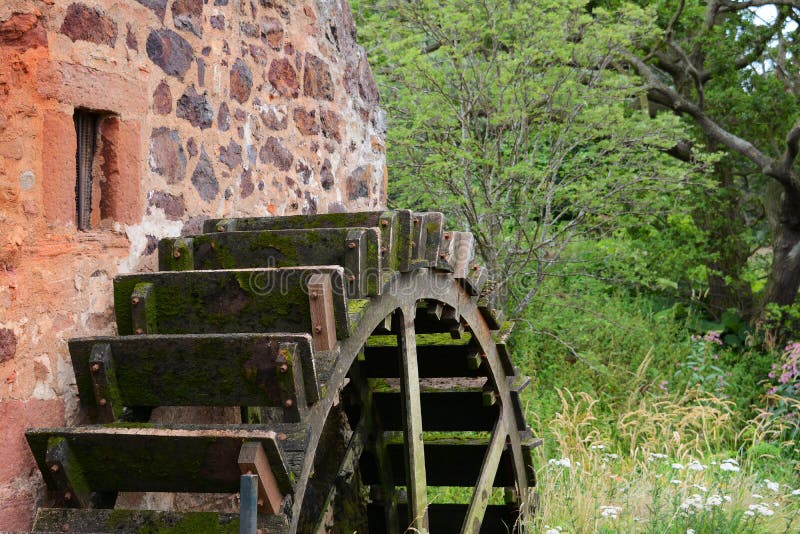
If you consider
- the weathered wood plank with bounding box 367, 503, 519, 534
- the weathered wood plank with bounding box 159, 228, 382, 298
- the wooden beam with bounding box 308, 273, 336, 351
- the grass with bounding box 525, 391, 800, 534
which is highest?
the weathered wood plank with bounding box 159, 228, 382, 298

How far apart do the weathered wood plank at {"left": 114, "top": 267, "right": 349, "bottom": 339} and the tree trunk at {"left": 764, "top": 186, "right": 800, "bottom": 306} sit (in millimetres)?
8748

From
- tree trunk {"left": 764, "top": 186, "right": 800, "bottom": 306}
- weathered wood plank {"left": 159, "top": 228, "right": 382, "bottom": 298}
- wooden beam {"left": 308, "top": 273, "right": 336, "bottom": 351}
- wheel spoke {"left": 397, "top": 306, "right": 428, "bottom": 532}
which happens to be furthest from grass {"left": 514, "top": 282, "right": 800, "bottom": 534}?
wooden beam {"left": 308, "top": 273, "right": 336, "bottom": 351}

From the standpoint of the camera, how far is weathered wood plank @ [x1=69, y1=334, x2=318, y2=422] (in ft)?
7.54

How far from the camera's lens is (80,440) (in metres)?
2.23

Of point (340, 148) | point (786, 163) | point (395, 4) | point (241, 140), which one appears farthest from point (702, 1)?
point (241, 140)

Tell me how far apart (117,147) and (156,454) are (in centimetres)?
104

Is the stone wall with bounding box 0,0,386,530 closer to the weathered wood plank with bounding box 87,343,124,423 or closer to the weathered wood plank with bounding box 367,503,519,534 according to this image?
the weathered wood plank with bounding box 87,343,124,423

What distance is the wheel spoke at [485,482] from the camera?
13.5 ft

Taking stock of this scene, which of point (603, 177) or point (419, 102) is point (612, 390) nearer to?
point (603, 177)

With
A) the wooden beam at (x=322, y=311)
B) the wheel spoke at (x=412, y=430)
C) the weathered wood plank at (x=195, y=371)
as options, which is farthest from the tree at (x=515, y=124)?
the weathered wood plank at (x=195, y=371)

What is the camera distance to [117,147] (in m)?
2.74

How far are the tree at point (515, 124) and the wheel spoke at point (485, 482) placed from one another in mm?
2976

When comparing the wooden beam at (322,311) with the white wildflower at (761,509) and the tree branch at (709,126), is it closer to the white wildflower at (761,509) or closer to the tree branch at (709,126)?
the white wildflower at (761,509)

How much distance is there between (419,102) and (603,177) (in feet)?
6.14
